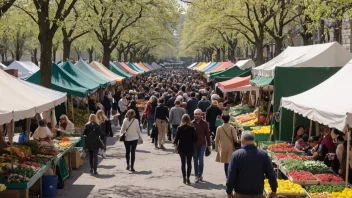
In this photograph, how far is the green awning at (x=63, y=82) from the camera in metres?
19.2

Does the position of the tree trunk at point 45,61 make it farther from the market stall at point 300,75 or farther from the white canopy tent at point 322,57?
the white canopy tent at point 322,57

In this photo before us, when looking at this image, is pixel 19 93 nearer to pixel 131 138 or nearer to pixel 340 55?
pixel 131 138

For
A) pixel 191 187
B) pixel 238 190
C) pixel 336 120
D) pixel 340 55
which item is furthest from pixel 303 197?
pixel 340 55

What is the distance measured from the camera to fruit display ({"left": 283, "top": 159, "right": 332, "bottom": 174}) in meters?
11.2

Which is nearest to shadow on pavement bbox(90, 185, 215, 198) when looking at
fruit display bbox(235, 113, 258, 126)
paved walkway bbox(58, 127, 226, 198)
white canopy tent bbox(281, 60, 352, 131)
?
paved walkway bbox(58, 127, 226, 198)

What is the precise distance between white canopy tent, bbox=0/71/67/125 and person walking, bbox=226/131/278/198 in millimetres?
3967

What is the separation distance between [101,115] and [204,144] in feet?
15.6

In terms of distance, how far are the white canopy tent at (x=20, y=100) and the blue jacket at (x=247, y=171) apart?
3.97 m

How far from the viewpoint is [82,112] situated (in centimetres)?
2289

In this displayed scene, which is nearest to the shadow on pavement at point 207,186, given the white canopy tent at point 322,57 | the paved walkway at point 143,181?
the paved walkway at point 143,181

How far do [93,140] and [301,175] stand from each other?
5609mm

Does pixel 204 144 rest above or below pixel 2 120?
below

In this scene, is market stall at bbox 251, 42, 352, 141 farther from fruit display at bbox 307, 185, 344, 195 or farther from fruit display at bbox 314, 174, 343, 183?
fruit display at bbox 307, 185, 344, 195

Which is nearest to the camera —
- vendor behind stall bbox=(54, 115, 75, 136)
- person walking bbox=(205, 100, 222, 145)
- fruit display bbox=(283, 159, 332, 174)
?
fruit display bbox=(283, 159, 332, 174)
